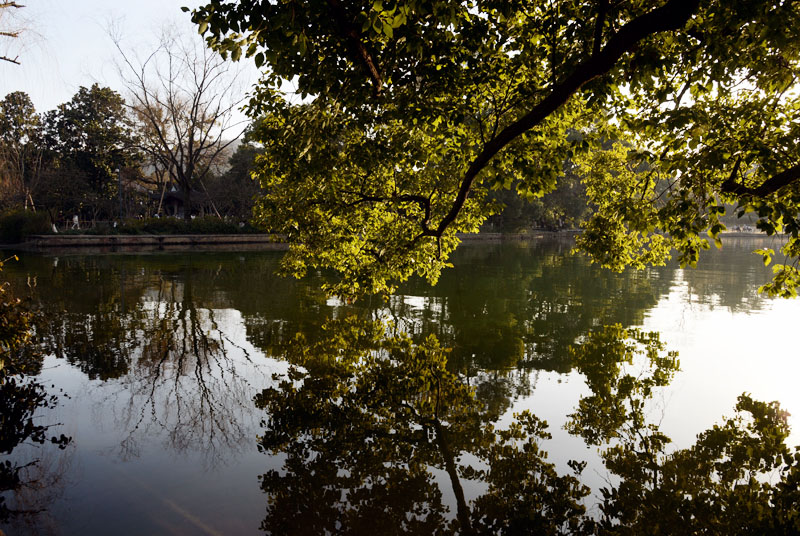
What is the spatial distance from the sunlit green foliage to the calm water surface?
297cm

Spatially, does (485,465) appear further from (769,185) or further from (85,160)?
(85,160)

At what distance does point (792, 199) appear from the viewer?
7676mm

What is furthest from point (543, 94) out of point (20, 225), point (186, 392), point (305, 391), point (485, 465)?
point (20, 225)

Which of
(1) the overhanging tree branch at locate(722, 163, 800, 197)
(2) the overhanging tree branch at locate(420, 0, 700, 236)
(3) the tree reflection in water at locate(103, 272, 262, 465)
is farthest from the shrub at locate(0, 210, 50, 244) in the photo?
(1) the overhanging tree branch at locate(722, 163, 800, 197)

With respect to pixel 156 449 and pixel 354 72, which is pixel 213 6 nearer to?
pixel 354 72

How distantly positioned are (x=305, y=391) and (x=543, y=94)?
21.9 feet

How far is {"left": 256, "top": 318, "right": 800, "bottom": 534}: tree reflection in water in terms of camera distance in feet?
18.5

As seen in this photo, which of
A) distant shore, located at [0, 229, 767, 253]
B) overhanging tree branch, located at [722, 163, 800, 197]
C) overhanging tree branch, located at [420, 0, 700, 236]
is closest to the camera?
overhanging tree branch, located at [420, 0, 700, 236]

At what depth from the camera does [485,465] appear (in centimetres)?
686

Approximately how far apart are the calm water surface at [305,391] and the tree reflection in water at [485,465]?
1.8 inches

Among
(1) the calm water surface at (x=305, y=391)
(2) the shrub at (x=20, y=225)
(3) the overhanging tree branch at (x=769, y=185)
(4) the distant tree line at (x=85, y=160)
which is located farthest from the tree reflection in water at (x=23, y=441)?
(4) the distant tree line at (x=85, y=160)

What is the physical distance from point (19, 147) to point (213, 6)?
216 ft

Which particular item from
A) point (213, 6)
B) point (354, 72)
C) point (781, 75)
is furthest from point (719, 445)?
point (213, 6)

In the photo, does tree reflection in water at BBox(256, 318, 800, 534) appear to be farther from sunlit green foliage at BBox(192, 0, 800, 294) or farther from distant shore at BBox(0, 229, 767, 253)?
Result: distant shore at BBox(0, 229, 767, 253)
